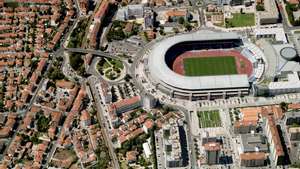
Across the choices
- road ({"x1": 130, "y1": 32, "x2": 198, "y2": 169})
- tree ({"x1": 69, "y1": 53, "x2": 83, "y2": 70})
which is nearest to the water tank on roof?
road ({"x1": 130, "y1": 32, "x2": 198, "y2": 169})

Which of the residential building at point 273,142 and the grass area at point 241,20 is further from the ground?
the grass area at point 241,20

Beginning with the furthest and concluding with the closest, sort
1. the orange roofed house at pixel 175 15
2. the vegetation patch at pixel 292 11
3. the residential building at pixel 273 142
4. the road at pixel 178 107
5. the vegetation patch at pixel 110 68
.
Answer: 1. the orange roofed house at pixel 175 15
2. the vegetation patch at pixel 292 11
3. the vegetation patch at pixel 110 68
4. the road at pixel 178 107
5. the residential building at pixel 273 142

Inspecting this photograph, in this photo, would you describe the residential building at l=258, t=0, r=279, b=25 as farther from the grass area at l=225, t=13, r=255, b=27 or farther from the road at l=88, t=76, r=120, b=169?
the road at l=88, t=76, r=120, b=169

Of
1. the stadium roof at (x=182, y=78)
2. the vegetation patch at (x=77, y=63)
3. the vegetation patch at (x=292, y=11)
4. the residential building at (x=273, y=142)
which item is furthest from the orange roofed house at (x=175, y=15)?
the residential building at (x=273, y=142)

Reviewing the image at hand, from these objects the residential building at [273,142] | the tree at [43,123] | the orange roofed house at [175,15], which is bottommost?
the residential building at [273,142]

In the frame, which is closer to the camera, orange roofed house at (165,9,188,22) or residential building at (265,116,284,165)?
residential building at (265,116,284,165)

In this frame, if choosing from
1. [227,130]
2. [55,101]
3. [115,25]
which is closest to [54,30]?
[115,25]

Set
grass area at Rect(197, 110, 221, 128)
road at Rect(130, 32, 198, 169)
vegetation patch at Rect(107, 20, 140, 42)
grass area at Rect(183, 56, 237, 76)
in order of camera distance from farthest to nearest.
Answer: vegetation patch at Rect(107, 20, 140, 42)
grass area at Rect(183, 56, 237, 76)
grass area at Rect(197, 110, 221, 128)
road at Rect(130, 32, 198, 169)

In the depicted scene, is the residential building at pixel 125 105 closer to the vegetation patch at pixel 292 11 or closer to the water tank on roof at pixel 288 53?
the water tank on roof at pixel 288 53

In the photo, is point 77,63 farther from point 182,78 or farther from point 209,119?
point 209,119

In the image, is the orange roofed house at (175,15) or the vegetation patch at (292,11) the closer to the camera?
the vegetation patch at (292,11)
